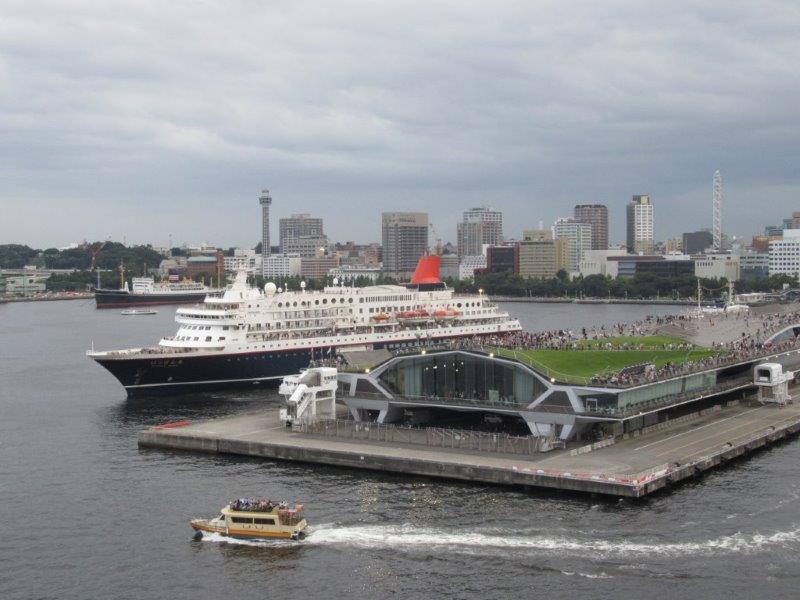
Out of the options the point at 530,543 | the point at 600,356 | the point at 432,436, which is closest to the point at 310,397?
the point at 432,436

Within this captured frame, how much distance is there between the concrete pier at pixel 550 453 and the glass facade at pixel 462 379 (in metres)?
4.95

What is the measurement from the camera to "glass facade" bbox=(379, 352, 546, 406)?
5347 centimetres

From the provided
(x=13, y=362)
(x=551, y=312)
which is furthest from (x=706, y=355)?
(x=551, y=312)

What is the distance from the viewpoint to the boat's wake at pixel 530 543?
3725 cm

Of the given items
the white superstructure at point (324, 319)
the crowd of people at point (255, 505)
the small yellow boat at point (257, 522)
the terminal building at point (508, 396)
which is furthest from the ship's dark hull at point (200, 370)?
the crowd of people at point (255, 505)

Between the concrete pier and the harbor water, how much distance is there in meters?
0.65

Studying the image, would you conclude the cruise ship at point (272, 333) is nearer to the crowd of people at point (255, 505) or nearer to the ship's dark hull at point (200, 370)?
the ship's dark hull at point (200, 370)

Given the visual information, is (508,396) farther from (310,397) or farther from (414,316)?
(414,316)

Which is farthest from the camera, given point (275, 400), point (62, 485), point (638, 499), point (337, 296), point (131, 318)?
point (131, 318)

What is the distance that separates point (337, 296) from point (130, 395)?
21.4m

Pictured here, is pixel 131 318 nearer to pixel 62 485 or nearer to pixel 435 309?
pixel 435 309

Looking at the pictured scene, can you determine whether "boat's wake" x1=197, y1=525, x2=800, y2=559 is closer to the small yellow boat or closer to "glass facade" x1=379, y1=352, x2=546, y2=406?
the small yellow boat

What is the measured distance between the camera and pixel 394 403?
57.0 m

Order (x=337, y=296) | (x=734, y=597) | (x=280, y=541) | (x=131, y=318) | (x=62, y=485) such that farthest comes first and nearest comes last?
(x=131, y=318)
(x=337, y=296)
(x=62, y=485)
(x=280, y=541)
(x=734, y=597)
